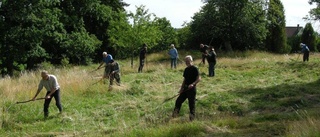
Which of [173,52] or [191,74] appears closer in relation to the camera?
[191,74]

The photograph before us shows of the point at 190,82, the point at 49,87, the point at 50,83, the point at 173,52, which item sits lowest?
the point at 49,87

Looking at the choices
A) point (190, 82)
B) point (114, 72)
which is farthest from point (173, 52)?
point (190, 82)

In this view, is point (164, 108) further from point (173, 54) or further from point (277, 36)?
point (277, 36)

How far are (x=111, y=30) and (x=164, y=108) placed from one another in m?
18.3

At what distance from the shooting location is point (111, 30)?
2902 cm

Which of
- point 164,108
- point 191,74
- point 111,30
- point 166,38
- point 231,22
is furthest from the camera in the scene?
point 166,38

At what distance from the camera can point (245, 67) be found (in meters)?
23.4

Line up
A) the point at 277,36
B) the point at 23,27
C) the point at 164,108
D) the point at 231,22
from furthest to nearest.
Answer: the point at 277,36 < the point at 231,22 < the point at 23,27 < the point at 164,108

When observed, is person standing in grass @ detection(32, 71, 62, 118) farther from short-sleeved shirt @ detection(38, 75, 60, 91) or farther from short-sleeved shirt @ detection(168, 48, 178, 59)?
short-sleeved shirt @ detection(168, 48, 178, 59)

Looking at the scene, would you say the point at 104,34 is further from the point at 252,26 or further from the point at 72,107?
the point at 72,107

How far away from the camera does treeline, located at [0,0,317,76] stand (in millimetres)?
24078

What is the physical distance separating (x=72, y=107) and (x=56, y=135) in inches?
118

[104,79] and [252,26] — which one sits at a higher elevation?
[252,26]

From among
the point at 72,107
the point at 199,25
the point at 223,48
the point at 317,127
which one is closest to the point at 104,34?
the point at 199,25
